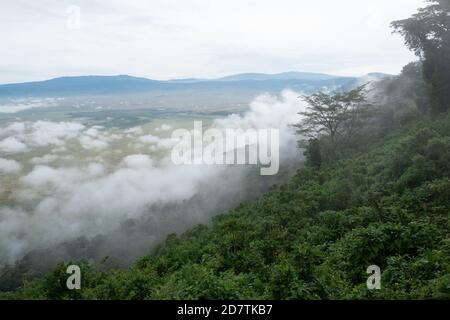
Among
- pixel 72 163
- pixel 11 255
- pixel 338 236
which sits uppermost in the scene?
pixel 338 236

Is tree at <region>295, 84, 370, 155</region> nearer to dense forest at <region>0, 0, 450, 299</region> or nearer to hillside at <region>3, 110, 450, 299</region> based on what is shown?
dense forest at <region>0, 0, 450, 299</region>

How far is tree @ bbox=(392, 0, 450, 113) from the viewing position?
24.7m

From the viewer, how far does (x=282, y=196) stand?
22.1m

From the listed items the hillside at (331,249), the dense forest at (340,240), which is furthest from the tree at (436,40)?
the hillside at (331,249)

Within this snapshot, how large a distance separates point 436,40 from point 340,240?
20.0 m

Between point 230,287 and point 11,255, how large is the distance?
9959 cm

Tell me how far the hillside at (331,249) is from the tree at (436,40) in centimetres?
531

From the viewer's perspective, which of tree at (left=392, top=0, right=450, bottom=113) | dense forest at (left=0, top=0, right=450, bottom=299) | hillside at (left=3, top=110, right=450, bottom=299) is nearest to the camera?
hillside at (left=3, top=110, right=450, bottom=299)

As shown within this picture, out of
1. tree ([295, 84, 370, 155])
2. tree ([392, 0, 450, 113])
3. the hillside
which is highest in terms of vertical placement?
tree ([392, 0, 450, 113])

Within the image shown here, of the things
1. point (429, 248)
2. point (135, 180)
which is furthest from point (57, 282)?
point (135, 180)

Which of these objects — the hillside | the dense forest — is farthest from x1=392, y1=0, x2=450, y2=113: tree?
the hillside

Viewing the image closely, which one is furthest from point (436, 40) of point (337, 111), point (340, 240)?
point (340, 240)

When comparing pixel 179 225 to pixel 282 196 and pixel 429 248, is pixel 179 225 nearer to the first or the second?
pixel 282 196

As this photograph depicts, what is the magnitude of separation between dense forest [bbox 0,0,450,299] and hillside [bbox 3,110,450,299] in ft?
0.11
